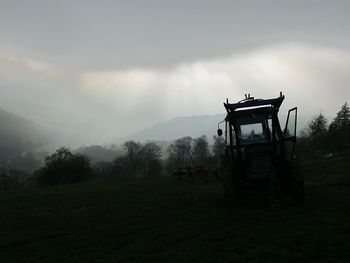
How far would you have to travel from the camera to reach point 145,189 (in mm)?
21625

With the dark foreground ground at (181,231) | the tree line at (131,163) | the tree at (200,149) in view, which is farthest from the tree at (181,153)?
the dark foreground ground at (181,231)

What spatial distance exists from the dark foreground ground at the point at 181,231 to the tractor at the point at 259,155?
0.62 metres

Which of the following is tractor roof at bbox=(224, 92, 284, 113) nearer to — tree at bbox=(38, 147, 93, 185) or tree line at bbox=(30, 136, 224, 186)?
tree line at bbox=(30, 136, 224, 186)

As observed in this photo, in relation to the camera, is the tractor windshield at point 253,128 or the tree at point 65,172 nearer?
the tractor windshield at point 253,128

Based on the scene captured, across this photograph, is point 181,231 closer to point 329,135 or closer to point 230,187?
point 230,187

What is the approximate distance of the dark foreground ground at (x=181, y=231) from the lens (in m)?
8.34

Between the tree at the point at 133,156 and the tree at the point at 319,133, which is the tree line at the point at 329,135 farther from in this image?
the tree at the point at 133,156

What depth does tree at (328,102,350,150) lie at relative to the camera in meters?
58.1

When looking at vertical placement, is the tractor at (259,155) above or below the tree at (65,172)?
below

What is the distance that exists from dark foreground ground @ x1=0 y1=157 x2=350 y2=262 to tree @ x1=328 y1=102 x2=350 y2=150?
143 ft

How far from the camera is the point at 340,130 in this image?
61438 mm

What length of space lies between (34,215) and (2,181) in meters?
66.1

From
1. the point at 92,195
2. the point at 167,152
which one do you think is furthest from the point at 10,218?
the point at 167,152

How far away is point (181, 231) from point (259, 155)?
461 centimetres
